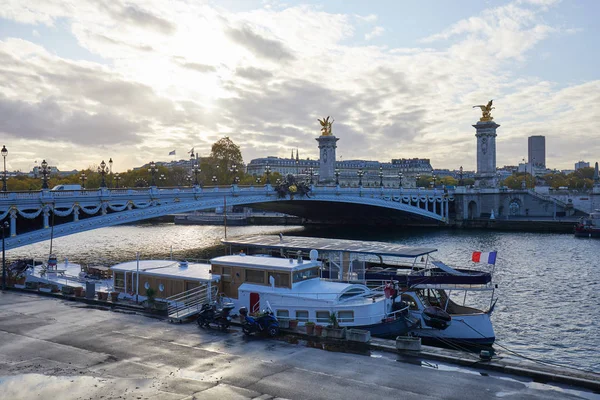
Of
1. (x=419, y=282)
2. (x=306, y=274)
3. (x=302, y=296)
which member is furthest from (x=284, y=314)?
(x=419, y=282)

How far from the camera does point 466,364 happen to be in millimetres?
17234

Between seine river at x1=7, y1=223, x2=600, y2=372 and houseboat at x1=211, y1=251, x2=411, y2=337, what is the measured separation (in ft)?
17.8

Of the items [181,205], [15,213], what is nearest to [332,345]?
[15,213]

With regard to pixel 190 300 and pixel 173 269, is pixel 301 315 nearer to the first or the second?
pixel 190 300

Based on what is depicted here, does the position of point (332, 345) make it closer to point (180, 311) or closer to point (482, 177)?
point (180, 311)

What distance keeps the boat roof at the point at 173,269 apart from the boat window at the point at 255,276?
1.59 meters

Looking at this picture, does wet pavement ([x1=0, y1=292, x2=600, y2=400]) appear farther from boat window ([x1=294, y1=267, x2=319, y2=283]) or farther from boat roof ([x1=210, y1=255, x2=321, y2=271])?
boat window ([x1=294, y1=267, x2=319, y2=283])

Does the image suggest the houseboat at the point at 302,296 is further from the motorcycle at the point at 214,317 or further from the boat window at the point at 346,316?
the motorcycle at the point at 214,317

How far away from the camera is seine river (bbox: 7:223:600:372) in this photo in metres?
26.3

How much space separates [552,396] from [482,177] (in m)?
96.4

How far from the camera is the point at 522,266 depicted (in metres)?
48.3

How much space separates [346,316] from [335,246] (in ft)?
24.3

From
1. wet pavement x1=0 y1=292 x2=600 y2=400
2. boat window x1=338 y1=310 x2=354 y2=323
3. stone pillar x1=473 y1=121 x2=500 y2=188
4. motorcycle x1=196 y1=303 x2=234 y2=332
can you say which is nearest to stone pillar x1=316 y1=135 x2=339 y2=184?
stone pillar x1=473 y1=121 x2=500 y2=188

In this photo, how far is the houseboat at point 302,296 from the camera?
76.1ft
